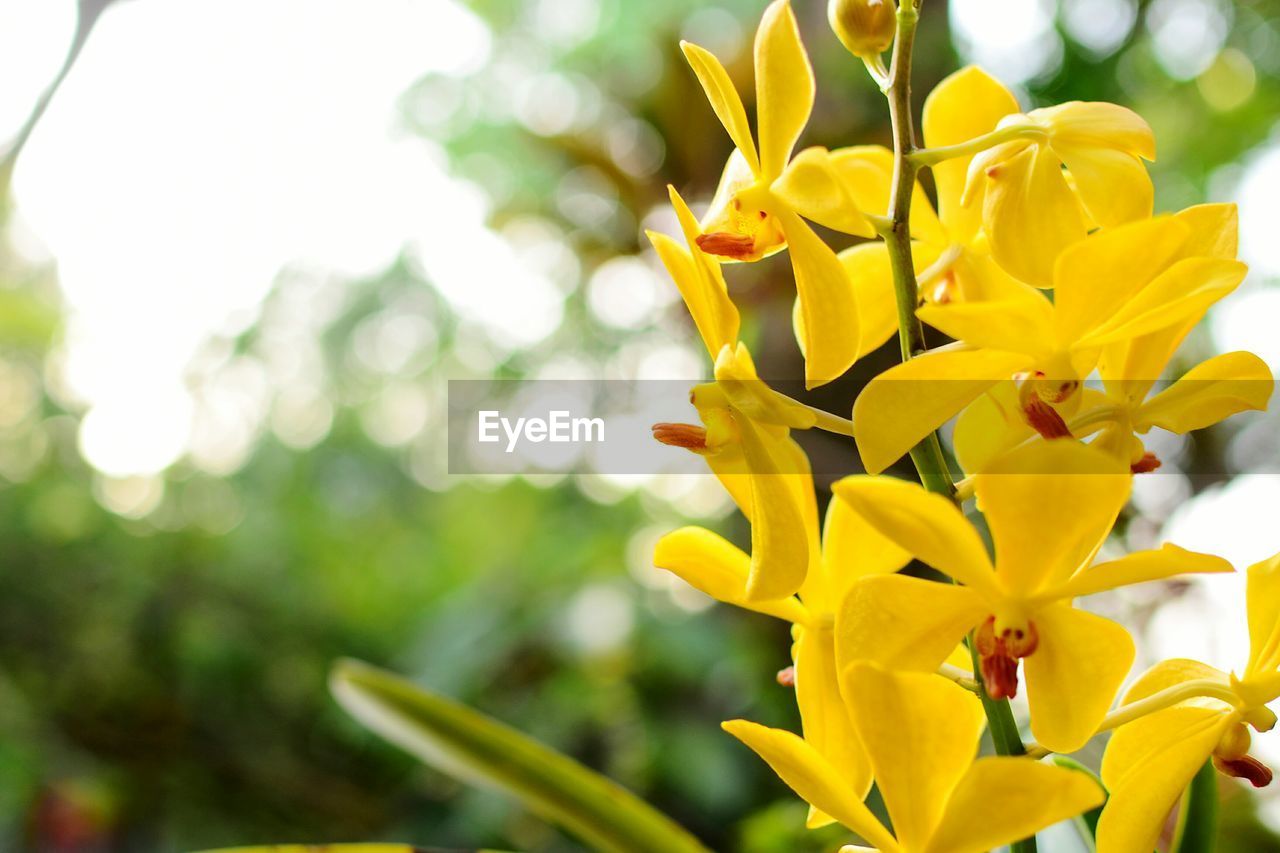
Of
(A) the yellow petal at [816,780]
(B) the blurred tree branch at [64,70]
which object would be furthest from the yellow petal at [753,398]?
(B) the blurred tree branch at [64,70]

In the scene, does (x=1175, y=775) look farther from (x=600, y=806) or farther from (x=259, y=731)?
(x=259, y=731)

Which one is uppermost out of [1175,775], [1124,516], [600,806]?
[1175,775]

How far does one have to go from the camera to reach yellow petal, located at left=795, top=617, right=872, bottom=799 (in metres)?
0.35

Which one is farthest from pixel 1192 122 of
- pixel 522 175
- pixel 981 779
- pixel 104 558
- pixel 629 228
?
pixel 104 558

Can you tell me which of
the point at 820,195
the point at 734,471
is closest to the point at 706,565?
the point at 734,471

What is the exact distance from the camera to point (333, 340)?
2.40 metres

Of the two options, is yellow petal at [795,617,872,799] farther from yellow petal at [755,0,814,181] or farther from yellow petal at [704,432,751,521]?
yellow petal at [755,0,814,181]

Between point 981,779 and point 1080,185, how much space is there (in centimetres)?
20

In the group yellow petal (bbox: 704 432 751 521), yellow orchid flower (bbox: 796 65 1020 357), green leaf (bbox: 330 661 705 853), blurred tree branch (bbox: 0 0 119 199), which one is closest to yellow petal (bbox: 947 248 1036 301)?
yellow orchid flower (bbox: 796 65 1020 357)

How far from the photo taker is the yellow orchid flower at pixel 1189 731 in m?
0.30

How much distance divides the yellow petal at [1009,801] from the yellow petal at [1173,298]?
0.13m

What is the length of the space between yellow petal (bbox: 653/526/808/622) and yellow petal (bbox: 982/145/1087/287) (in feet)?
0.48

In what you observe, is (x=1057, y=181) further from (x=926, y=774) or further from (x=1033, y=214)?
(x=926, y=774)

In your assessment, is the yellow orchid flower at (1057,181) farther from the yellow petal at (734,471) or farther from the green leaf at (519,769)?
the green leaf at (519,769)
